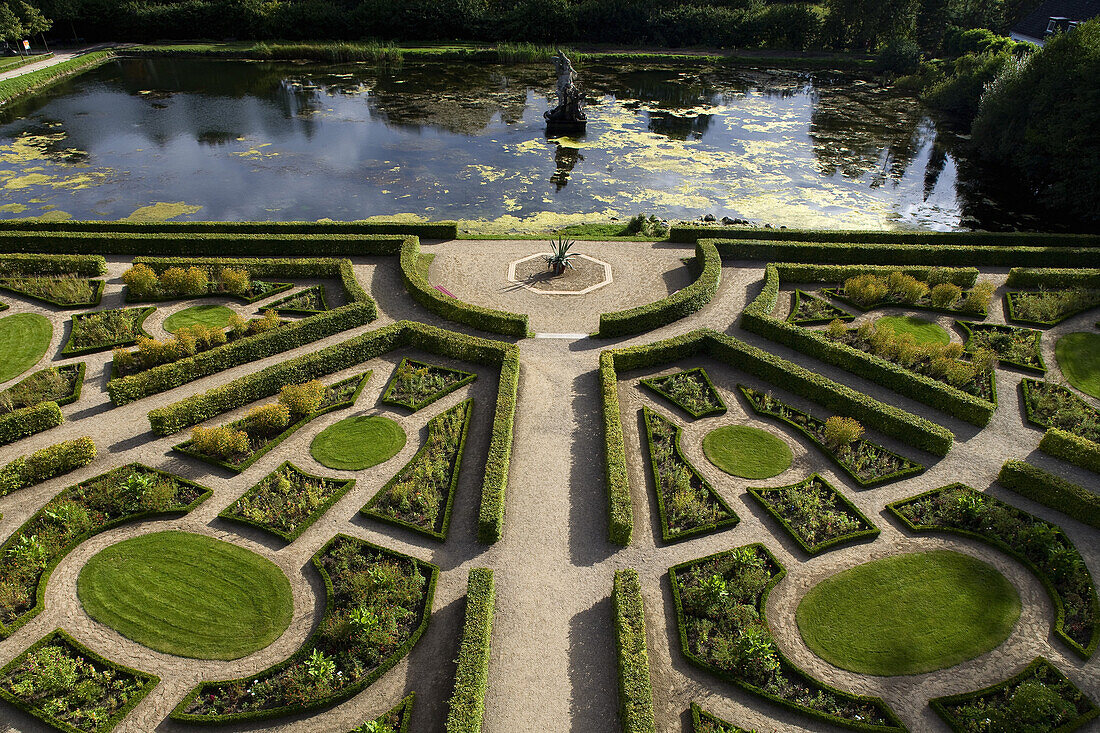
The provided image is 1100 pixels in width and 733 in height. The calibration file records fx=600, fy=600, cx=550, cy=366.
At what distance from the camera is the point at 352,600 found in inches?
608

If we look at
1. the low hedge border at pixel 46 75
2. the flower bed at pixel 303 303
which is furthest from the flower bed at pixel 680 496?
the low hedge border at pixel 46 75

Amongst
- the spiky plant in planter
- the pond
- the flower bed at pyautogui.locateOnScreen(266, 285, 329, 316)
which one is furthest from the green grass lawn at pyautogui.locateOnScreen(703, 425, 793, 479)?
the pond

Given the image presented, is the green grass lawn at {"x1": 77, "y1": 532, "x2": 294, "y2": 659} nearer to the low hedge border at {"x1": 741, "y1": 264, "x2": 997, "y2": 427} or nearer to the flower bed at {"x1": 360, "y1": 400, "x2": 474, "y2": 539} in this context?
the flower bed at {"x1": 360, "y1": 400, "x2": 474, "y2": 539}

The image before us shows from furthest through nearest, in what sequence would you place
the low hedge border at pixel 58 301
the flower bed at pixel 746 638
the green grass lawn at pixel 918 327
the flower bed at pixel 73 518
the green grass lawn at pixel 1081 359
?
the low hedge border at pixel 58 301, the green grass lawn at pixel 918 327, the green grass lawn at pixel 1081 359, the flower bed at pixel 73 518, the flower bed at pixel 746 638

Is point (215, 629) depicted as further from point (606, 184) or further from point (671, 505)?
point (606, 184)

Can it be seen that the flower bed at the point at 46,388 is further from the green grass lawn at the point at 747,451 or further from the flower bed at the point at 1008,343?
the flower bed at the point at 1008,343

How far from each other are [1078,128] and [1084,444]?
30349mm

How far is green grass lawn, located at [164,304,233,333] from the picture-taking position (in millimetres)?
25922

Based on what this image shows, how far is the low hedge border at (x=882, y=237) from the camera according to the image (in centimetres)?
3325

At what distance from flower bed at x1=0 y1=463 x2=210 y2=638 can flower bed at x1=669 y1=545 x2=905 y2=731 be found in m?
14.7

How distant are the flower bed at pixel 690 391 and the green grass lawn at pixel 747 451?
1.03 m

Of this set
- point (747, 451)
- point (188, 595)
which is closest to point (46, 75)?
point (188, 595)

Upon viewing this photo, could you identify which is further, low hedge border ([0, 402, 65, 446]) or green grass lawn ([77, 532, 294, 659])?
low hedge border ([0, 402, 65, 446])

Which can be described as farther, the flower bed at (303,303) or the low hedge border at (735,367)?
the flower bed at (303,303)
